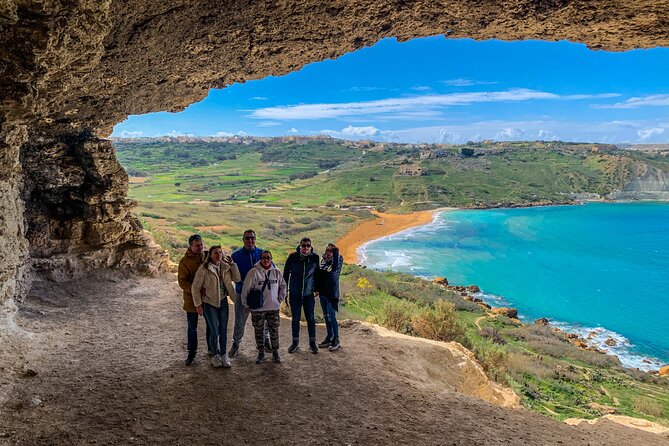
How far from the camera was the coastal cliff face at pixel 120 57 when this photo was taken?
16.9ft

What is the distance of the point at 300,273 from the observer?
6941mm

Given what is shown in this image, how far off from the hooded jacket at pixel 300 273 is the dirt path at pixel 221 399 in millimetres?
1141

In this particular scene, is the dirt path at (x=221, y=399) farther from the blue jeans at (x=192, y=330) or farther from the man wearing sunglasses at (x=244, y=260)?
the man wearing sunglasses at (x=244, y=260)

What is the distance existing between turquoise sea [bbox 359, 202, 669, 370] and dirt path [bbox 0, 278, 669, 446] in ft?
62.3

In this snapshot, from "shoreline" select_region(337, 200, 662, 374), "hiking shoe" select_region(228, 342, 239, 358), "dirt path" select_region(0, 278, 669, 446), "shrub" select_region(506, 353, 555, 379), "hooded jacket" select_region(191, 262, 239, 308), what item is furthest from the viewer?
"shoreline" select_region(337, 200, 662, 374)

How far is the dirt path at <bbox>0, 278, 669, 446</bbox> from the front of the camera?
15.5ft

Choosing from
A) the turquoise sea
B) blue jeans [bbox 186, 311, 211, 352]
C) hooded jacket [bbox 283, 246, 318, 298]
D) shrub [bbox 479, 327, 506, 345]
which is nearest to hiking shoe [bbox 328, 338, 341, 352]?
hooded jacket [bbox 283, 246, 318, 298]

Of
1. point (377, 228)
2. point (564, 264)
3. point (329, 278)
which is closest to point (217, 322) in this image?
point (329, 278)

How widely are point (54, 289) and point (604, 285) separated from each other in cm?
4058

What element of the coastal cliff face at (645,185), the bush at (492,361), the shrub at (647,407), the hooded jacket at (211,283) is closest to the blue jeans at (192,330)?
the hooded jacket at (211,283)

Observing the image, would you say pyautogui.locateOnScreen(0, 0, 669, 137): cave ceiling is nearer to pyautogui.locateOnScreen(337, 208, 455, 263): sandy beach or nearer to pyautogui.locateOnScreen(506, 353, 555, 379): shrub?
pyautogui.locateOnScreen(506, 353, 555, 379): shrub

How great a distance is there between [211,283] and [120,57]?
4.63m

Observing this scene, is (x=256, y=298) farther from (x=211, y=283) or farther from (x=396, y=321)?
(x=396, y=321)

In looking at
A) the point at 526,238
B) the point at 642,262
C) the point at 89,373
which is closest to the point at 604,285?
the point at 642,262
